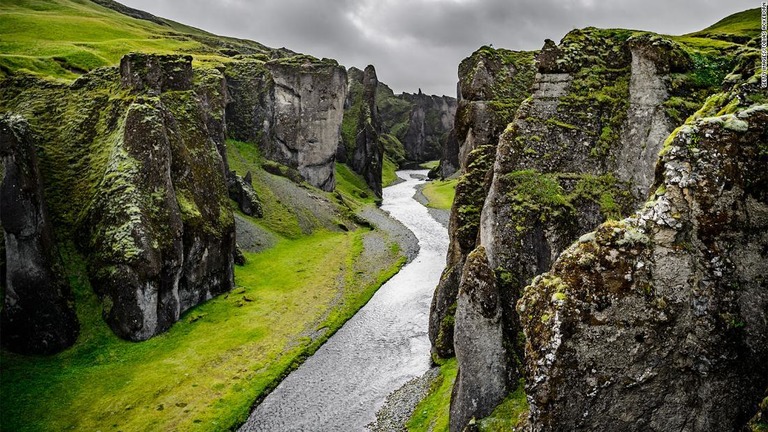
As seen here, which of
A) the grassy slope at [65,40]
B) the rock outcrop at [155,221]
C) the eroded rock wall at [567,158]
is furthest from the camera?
the grassy slope at [65,40]

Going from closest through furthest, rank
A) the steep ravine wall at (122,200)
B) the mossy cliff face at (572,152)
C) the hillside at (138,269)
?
the mossy cliff face at (572,152) → the hillside at (138,269) → the steep ravine wall at (122,200)

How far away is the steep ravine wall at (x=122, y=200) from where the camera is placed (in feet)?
116

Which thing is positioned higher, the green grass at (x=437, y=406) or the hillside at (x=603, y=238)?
the hillside at (x=603, y=238)

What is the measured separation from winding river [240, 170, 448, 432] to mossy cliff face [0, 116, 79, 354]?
17.2 metres

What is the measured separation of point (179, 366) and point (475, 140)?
95.6ft

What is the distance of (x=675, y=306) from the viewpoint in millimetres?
11820

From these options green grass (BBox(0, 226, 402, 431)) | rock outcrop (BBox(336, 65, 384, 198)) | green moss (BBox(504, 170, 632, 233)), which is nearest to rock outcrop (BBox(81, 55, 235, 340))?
green grass (BBox(0, 226, 402, 431))

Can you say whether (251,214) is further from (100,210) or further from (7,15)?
(7,15)

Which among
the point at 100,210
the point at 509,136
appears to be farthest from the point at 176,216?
the point at 509,136

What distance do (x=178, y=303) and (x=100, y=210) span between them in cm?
1097

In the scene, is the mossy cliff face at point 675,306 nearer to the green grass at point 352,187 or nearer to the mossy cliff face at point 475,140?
the mossy cliff face at point 475,140

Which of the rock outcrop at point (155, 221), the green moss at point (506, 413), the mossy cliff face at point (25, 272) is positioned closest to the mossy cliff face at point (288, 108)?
the rock outcrop at point (155, 221)

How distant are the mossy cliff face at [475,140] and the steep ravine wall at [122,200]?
82.5ft

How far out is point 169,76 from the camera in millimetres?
57531
